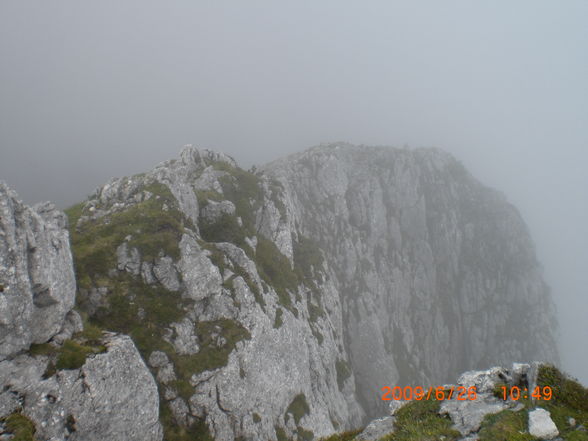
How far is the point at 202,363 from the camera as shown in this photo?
23156 mm

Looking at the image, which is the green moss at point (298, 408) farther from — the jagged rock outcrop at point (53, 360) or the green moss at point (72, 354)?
the green moss at point (72, 354)

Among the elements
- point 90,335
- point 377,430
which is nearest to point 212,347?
point 90,335

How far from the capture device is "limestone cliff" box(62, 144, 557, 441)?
23750 mm

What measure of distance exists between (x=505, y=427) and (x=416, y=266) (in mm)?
81247

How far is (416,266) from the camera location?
86625 millimetres

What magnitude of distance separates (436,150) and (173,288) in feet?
386

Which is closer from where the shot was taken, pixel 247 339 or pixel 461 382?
pixel 461 382

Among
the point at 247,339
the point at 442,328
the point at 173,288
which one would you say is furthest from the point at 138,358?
the point at 442,328

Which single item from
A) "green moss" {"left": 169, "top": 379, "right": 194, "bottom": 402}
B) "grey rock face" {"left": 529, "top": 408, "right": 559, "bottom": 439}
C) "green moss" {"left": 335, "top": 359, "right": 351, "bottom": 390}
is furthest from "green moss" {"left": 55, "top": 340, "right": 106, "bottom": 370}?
"green moss" {"left": 335, "top": 359, "right": 351, "bottom": 390}

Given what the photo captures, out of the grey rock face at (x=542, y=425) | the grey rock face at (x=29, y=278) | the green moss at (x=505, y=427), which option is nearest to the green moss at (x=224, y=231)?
the grey rock face at (x=29, y=278)

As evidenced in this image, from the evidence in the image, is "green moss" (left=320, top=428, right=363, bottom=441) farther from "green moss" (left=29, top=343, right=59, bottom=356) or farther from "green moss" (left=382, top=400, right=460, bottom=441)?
"green moss" (left=29, top=343, right=59, bottom=356)

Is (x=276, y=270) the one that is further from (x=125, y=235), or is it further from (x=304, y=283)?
(x=125, y=235)

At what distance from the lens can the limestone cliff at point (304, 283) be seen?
77.9 feet

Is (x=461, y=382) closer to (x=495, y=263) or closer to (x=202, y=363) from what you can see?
(x=202, y=363)
